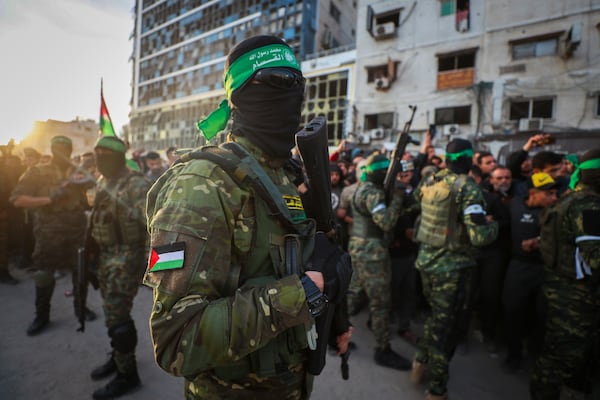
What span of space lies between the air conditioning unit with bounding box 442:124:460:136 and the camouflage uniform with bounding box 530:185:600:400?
45.8 ft

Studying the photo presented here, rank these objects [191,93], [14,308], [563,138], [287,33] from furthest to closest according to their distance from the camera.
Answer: [191,93]
[287,33]
[563,138]
[14,308]

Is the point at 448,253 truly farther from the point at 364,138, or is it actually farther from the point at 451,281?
the point at 364,138

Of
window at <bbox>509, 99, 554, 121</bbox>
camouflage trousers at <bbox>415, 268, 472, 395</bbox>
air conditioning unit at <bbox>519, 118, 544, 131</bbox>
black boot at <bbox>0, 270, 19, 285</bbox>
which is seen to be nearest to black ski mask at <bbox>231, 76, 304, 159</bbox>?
camouflage trousers at <bbox>415, 268, 472, 395</bbox>

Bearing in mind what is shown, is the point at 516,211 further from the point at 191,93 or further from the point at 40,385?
the point at 191,93

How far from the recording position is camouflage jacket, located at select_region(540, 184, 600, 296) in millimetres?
2234

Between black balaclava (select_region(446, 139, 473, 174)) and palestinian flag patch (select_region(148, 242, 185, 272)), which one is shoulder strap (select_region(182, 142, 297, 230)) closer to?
palestinian flag patch (select_region(148, 242, 185, 272))

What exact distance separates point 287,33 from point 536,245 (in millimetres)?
22847

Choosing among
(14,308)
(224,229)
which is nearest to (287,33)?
(14,308)

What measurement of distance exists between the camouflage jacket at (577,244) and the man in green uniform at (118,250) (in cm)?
356

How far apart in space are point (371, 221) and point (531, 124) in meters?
14.2

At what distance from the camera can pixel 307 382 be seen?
4.61 feet

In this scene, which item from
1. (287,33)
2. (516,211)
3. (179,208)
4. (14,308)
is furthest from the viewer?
(287,33)

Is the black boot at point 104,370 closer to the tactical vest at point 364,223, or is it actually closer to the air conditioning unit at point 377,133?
the tactical vest at point 364,223

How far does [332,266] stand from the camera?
4.00 feet
